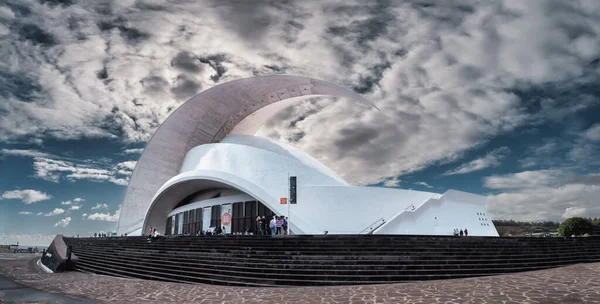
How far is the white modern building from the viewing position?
811 inches

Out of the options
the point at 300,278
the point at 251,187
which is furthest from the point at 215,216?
the point at 300,278

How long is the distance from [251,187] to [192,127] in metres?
10.6

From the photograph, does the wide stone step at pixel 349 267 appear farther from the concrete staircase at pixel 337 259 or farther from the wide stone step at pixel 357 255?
the wide stone step at pixel 357 255

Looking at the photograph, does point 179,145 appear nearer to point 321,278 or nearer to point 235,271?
point 235,271

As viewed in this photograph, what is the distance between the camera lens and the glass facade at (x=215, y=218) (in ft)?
76.8

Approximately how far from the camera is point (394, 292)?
8164 mm

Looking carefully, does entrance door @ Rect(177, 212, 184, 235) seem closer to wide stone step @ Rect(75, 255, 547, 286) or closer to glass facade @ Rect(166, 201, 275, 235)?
glass facade @ Rect(166, 201, 275, 235)

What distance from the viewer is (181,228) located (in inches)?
1126

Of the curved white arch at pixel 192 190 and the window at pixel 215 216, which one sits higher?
the curved white arch at pixel 192 190

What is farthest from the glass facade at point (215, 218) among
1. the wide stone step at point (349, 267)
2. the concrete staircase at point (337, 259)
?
the wide stone step at point (349, 267)

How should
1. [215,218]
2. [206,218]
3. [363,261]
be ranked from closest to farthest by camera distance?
[363,261] → [215,218] → [206,218]

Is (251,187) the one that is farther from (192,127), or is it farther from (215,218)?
(192,127)

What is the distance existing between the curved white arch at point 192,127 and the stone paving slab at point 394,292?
19955 mm

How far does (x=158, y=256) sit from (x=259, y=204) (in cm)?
943
